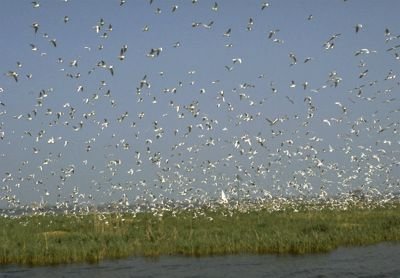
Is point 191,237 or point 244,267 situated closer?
point 244,267

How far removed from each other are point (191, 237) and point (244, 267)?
6643mm

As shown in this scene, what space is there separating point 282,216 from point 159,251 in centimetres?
1668

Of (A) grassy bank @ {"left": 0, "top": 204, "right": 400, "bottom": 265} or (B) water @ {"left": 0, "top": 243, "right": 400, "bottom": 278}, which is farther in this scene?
(A) grassy bank @ {"left": 0, "top": 204, "right": 400, "bottom": 265}

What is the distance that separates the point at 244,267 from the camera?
24.8 metres

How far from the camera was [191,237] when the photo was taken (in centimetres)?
3091

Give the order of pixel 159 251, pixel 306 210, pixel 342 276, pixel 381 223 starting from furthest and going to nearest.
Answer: pixel 306 210
pixel 381 223
pixel 159 251
pixel 342 276

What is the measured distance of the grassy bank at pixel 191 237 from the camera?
27.4m

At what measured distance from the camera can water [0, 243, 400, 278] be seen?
23.5 meters

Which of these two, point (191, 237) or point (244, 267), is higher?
point (191, 237)

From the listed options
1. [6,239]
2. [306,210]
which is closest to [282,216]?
[306,210]

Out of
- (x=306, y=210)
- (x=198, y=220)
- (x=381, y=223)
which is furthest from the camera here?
(x=306, y=210)

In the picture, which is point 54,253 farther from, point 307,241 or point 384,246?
point 384,246

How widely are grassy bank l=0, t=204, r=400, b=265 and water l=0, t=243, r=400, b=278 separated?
Answer: 831mm

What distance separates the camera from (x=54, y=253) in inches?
1054
